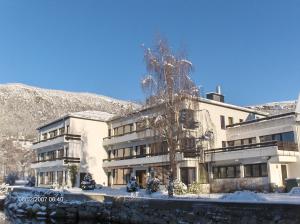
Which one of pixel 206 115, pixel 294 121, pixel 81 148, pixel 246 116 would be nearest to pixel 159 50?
pixel 206 115

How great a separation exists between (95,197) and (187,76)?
12752mm

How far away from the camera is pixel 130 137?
4794 cm

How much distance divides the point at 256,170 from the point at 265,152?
2185 millimetres

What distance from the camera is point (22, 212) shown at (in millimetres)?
37000

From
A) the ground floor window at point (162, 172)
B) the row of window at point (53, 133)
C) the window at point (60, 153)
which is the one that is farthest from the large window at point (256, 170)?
the window at point (60, 153)

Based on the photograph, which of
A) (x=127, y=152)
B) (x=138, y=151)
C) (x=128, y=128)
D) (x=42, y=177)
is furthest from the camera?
(x=42, y=177)

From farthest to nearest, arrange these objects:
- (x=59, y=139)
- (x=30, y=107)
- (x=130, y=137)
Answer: (x=30, y=107) < (x=59, y=139) < (x=130, y=137)

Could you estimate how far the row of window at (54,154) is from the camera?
171 feet

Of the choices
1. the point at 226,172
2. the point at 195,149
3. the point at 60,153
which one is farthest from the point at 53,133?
the point at 226,172

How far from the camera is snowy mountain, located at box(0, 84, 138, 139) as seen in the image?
143m

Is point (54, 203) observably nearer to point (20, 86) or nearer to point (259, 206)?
point (259, 206)

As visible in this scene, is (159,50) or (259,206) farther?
(159,50)

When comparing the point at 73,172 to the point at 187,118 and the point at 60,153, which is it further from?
the point at 187,118

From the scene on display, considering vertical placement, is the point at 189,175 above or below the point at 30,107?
below
